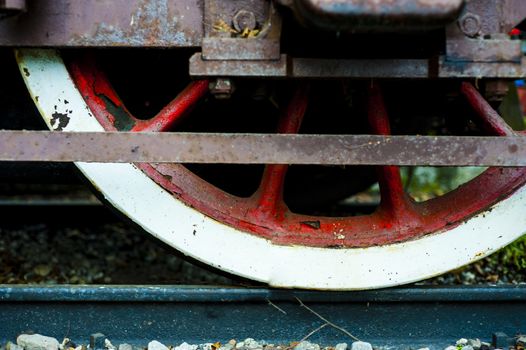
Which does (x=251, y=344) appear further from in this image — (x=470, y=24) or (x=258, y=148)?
(x=470, y=24)

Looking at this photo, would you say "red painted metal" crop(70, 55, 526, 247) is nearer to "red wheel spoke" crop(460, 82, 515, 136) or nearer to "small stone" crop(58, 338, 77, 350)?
"red wheel spoke" crop(460, 82, 515, 136)

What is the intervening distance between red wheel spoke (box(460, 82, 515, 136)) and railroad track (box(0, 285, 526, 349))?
1.65ft

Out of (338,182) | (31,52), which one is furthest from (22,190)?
(31,52)

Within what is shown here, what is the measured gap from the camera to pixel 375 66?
2.12m

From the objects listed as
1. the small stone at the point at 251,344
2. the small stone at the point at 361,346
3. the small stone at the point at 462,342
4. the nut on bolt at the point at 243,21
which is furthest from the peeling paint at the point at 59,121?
the small stone at the point at 462,342

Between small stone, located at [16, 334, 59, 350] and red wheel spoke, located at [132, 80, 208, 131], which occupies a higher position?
red wheel spoke, located at [132, 80, 208, 131]

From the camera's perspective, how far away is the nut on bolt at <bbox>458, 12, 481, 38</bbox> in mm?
2092

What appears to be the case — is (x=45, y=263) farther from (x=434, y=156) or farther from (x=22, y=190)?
(x=434, y=156)

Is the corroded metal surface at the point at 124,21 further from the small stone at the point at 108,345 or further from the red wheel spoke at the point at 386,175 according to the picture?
the small stone at the point at 108,345

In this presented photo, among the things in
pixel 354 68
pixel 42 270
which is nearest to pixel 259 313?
pixel 354 68

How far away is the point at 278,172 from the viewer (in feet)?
7.88

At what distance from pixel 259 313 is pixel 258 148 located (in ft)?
1.98

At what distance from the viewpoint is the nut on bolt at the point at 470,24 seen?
209cm

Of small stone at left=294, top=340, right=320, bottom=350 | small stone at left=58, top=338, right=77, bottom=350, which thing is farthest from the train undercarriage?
small stone at left=58, top=338, right=77, bottom=350
